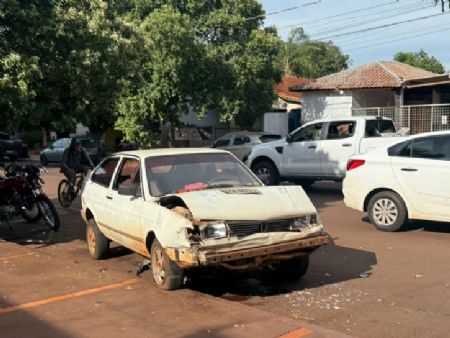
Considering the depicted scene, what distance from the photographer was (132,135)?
27.5 metres

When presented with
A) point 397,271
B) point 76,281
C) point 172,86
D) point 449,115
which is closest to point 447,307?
point 397,271

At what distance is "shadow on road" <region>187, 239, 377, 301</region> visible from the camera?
6.22m

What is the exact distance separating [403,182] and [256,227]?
423 centimetres

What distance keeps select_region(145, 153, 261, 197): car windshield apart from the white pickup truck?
21.6 ft

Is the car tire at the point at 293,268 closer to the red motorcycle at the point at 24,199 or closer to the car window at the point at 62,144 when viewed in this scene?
the red motorcycle at the point at 24,199

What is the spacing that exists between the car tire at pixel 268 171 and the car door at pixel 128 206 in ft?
25.8

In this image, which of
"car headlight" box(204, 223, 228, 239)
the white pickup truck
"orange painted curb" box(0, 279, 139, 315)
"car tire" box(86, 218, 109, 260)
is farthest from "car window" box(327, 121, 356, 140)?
"car headlight" box(204, 223, 228, 239)

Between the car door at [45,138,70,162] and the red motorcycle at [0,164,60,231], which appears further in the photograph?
the car door at [45,138,70,162]

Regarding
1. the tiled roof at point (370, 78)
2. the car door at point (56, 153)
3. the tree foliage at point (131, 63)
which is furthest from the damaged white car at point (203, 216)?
the car door at point (56, 153)

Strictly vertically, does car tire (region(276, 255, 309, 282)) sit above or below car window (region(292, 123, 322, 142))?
below

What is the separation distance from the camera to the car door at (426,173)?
28.7ft

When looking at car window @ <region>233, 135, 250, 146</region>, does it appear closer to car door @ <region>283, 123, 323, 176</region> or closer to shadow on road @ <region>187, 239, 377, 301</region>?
car door @ <region>283, 123, 323, 176</region>

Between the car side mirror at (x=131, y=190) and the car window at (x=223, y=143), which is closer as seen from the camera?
the car side mirror at (x=131, y=190)

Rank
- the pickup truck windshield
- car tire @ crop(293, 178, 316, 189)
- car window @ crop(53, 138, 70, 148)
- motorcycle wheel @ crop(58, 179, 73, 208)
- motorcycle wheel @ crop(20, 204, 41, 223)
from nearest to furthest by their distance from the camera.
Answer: motorcycle wheel @ crop(20, 204, 41, 223) < motorcycle wheel @ crop(58, 179, 73, 208) < the pickup truck windshield < car tire @ crop(293, 178, 316, 189) < car window @ crop(53, 138, 70, 148)
